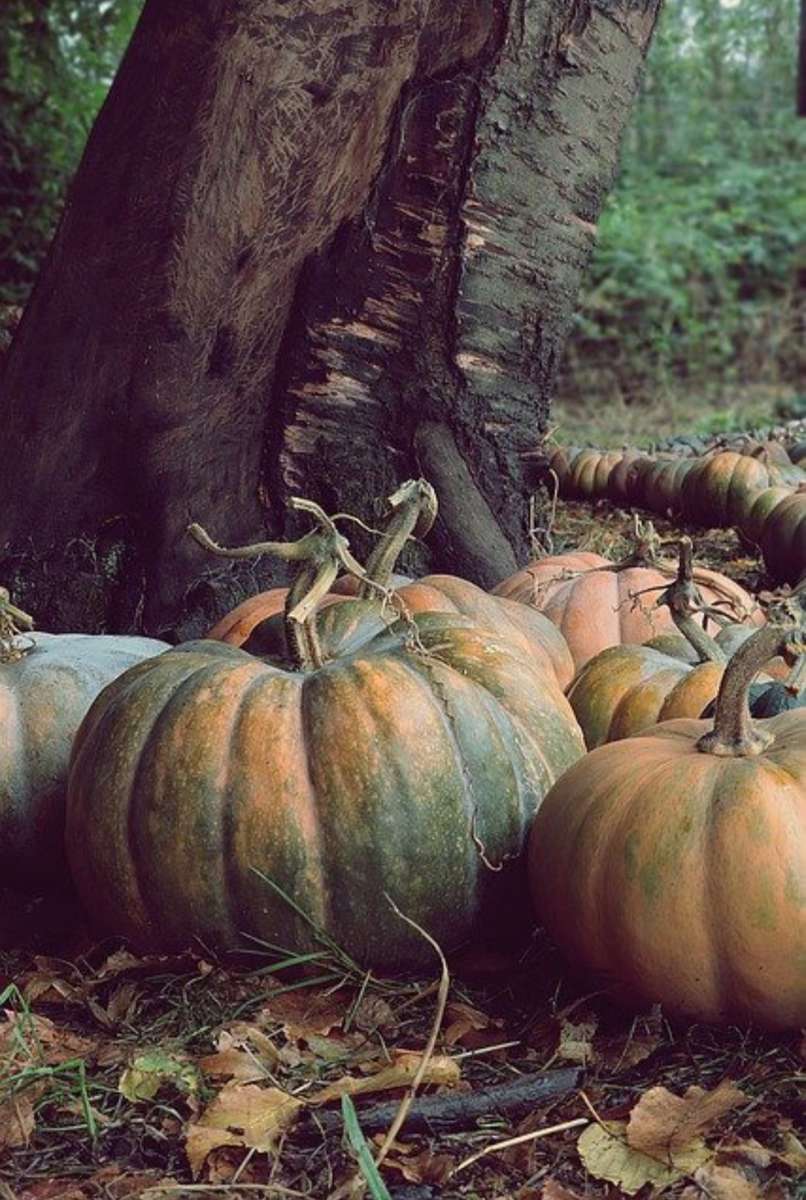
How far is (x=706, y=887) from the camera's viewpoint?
2150 mm

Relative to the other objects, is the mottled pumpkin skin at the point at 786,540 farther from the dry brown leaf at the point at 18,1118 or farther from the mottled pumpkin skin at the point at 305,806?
the dry brown leaf at the point at 18,1118

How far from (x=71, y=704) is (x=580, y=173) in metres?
2.39

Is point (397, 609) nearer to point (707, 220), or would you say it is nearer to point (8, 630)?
point (8, 630)

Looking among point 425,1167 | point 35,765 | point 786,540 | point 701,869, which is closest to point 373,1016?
point 425,1167

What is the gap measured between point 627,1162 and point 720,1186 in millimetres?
129

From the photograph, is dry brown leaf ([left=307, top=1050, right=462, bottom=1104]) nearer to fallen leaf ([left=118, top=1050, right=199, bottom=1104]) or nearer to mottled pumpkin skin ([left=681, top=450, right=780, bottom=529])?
fallen leaf ([left=118, top=1050, right=199, bottom=1104])

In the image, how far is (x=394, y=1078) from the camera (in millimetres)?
2070

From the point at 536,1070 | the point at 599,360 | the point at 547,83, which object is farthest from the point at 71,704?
the point at 599,360

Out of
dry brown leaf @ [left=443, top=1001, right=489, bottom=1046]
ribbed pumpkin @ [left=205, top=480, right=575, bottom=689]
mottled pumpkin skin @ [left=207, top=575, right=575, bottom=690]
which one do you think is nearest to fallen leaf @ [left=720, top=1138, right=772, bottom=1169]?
dry brown leaf @ [left=443, top=1001, right=489, bottom=1046]

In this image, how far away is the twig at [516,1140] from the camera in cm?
186

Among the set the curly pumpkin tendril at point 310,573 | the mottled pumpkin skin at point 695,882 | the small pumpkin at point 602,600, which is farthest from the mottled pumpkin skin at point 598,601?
the mottled pumpkin skin at point 695,882

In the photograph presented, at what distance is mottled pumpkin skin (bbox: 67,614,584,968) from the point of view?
237 cm

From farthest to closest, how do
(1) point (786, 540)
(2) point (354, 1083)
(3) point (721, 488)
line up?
(3) point (721, 488), (1) point (786, 540), (2) point (354, 1083)

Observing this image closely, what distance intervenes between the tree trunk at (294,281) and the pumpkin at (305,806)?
1.56 m
